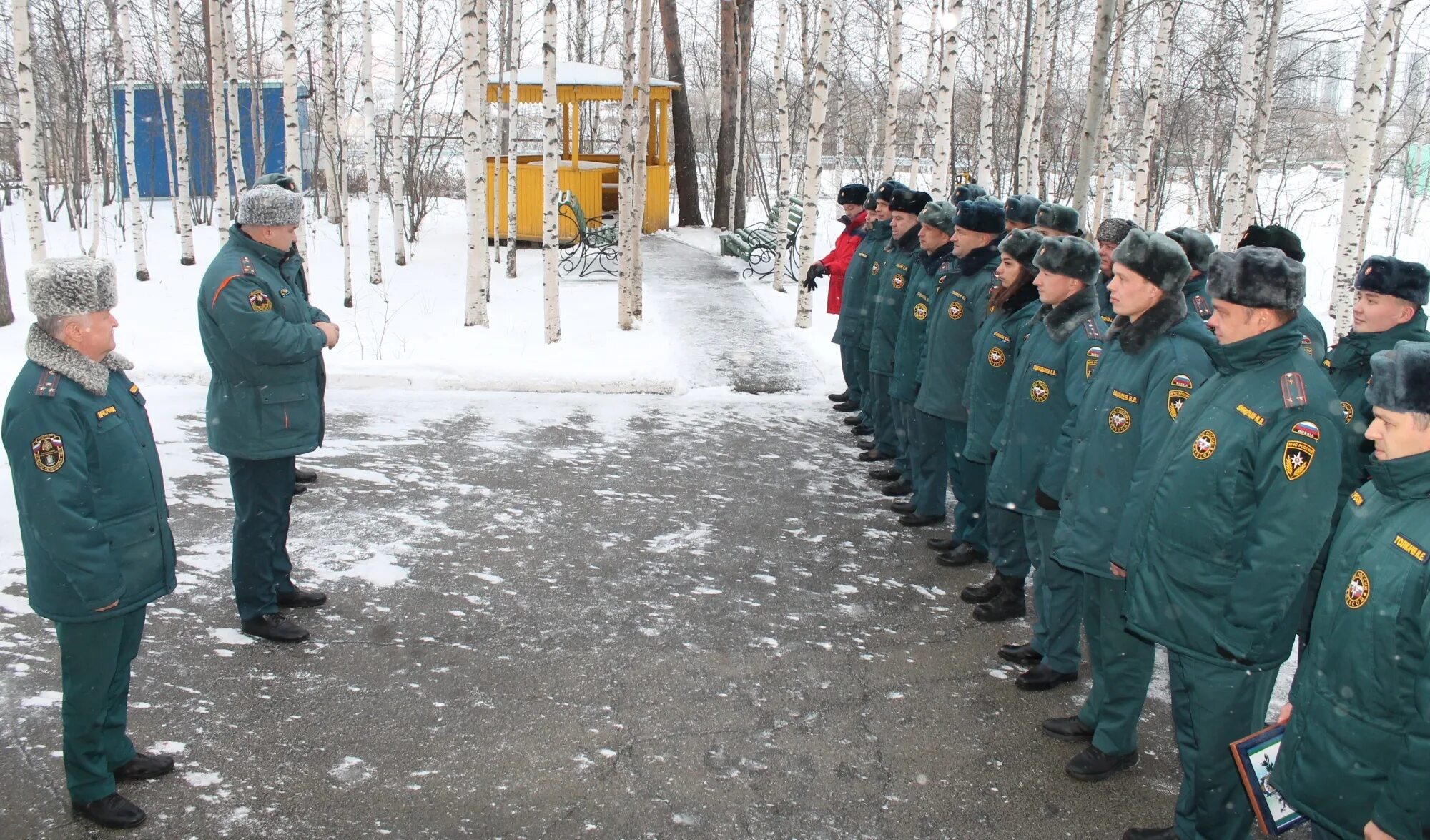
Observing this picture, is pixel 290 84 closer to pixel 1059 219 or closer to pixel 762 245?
pixel 762 245

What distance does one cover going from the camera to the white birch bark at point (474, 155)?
35.1ft

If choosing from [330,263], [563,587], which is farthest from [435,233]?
[563,587]

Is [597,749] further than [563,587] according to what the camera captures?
No

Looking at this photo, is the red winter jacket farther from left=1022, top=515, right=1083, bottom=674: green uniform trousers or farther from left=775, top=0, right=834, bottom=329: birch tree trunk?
left=1022, top=515, right=1083, bottom=674: green uniform trousers

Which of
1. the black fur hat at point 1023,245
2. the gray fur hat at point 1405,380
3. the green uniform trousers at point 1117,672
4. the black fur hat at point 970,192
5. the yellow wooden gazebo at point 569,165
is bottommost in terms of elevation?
the green uniform trousers at point 1117,672

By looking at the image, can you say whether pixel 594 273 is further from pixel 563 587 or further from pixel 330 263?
pixel 563 587

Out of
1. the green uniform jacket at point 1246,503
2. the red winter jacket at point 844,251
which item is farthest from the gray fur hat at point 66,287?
the red winter jacket at point 844,251

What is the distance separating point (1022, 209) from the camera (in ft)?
20.1

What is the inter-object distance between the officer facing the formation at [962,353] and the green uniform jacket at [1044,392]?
3.70 ft

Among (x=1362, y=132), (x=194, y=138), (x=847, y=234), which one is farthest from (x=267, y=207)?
(x=194, y=138)

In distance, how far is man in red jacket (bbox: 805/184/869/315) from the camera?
8.91m

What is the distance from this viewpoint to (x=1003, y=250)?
5027mm

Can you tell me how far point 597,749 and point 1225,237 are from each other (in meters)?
13.0

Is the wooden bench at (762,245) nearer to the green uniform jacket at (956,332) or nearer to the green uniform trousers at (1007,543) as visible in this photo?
the green uniform jacket at (956,332)
